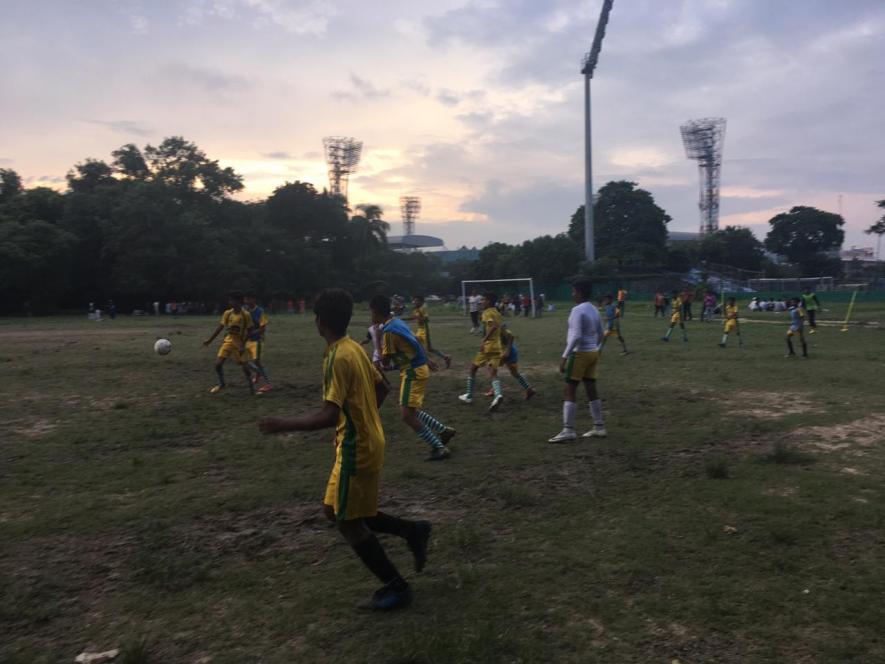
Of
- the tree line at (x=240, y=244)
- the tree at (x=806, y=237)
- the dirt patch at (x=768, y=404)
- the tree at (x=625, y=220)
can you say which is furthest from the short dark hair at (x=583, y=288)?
the tree at (x=806, y=237)

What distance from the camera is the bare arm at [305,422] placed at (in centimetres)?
398

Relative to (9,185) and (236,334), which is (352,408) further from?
(9,185)

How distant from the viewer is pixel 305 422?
4.00 meters

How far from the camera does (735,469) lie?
7230 millimetres

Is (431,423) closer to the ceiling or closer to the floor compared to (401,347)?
closer to the floor

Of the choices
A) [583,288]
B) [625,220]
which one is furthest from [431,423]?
[625,220]

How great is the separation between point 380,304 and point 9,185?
212 ft

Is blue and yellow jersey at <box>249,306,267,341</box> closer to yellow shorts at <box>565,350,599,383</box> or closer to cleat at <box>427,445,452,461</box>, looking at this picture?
cleat at <box>427,445,452,461</box>

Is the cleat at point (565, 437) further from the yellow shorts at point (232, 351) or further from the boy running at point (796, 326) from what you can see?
the boy running at point (796, 326)

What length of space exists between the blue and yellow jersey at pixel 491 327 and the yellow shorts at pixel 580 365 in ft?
8.69

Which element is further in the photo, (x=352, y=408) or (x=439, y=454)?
(x=439, y=454)

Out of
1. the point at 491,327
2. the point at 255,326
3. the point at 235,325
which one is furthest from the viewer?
the point at 255,326

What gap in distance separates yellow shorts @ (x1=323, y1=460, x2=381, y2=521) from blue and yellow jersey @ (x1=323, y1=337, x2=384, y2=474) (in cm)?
4

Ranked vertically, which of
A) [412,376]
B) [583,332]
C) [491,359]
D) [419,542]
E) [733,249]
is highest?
[733,249]
